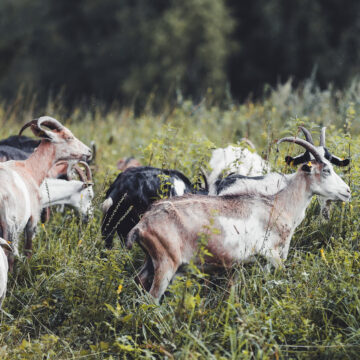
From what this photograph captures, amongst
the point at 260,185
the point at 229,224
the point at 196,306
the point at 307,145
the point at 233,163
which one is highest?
the point at 307,145

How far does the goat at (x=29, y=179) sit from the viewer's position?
16.6ft

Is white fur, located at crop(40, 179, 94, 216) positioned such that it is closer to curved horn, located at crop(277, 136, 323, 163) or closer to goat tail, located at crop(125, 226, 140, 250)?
goat tail, located at crop(125, 226, 140, 250)

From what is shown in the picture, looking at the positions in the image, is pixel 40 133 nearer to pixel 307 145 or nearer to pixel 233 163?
pixel 233 163

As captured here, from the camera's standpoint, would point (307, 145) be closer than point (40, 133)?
Yes

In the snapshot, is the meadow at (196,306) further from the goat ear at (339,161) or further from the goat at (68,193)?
the goat at (68,193)

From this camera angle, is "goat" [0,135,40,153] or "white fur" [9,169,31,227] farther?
"goat" [0,135,40,153]

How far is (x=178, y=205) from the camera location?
446 cm

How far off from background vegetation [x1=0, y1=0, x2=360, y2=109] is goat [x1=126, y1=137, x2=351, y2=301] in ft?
49.6

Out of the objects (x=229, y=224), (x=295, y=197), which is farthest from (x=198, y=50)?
(x=229, y=224)

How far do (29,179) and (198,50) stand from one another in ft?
57.5

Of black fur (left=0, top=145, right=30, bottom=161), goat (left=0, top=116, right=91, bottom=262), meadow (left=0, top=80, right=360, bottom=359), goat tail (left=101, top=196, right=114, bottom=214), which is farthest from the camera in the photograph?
black fur (left=0, top=145, right=30, bottom=161)

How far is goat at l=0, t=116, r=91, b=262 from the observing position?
505 centimetres

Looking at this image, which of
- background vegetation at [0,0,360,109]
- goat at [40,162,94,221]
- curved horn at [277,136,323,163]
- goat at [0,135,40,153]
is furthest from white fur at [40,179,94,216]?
background vegetation at [0,0,360,109]

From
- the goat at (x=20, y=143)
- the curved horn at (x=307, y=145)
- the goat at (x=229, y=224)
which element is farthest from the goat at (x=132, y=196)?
the goat at (x=20, y=143)
